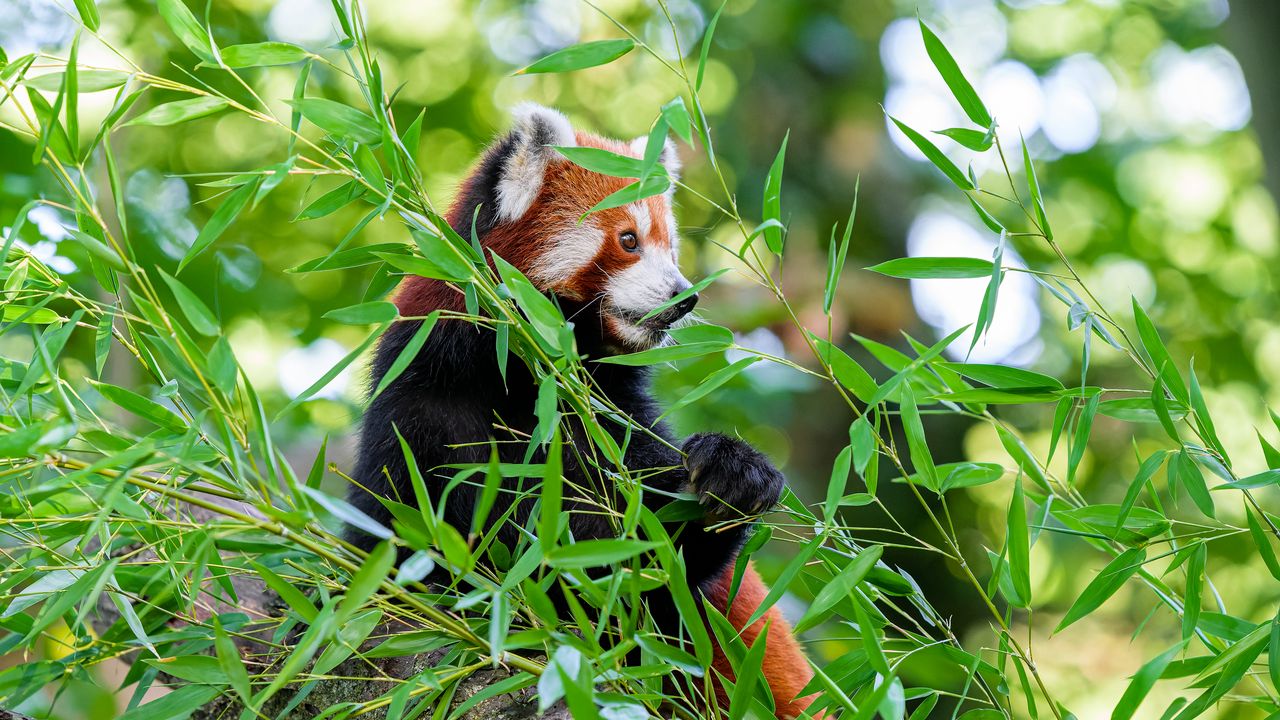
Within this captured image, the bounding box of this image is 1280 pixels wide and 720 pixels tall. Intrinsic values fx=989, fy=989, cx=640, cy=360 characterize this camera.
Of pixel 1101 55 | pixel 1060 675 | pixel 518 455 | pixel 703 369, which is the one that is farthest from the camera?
pixel 1101 55

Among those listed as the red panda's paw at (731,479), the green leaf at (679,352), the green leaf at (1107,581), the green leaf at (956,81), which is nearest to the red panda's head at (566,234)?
the red panda's paw at (731,479)

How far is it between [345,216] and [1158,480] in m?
5.49

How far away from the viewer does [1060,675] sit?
6.81 meters

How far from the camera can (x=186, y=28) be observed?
1537 millimetres

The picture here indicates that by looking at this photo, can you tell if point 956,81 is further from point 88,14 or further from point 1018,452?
point 88,14

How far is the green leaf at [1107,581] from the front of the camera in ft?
5.24

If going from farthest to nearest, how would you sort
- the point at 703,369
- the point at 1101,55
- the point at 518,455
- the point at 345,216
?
the point at 1101,55
the point at 345,216
the point at 703,369
the point at 518,455

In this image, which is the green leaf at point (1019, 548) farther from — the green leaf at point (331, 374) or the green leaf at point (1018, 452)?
the green leaf at point (331, 374)

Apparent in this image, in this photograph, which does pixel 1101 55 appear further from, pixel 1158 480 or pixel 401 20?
pixel 401 20

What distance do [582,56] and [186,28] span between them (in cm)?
62

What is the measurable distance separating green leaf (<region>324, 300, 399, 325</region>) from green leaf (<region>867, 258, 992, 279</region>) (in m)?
0.81

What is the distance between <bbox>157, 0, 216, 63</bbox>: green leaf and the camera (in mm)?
1529

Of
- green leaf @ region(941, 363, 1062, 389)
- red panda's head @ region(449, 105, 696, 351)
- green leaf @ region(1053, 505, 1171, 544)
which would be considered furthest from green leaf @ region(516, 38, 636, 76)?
red panda's head @ region(449, 105, 696, 351)

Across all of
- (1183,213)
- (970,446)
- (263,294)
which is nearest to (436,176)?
(263,294)
